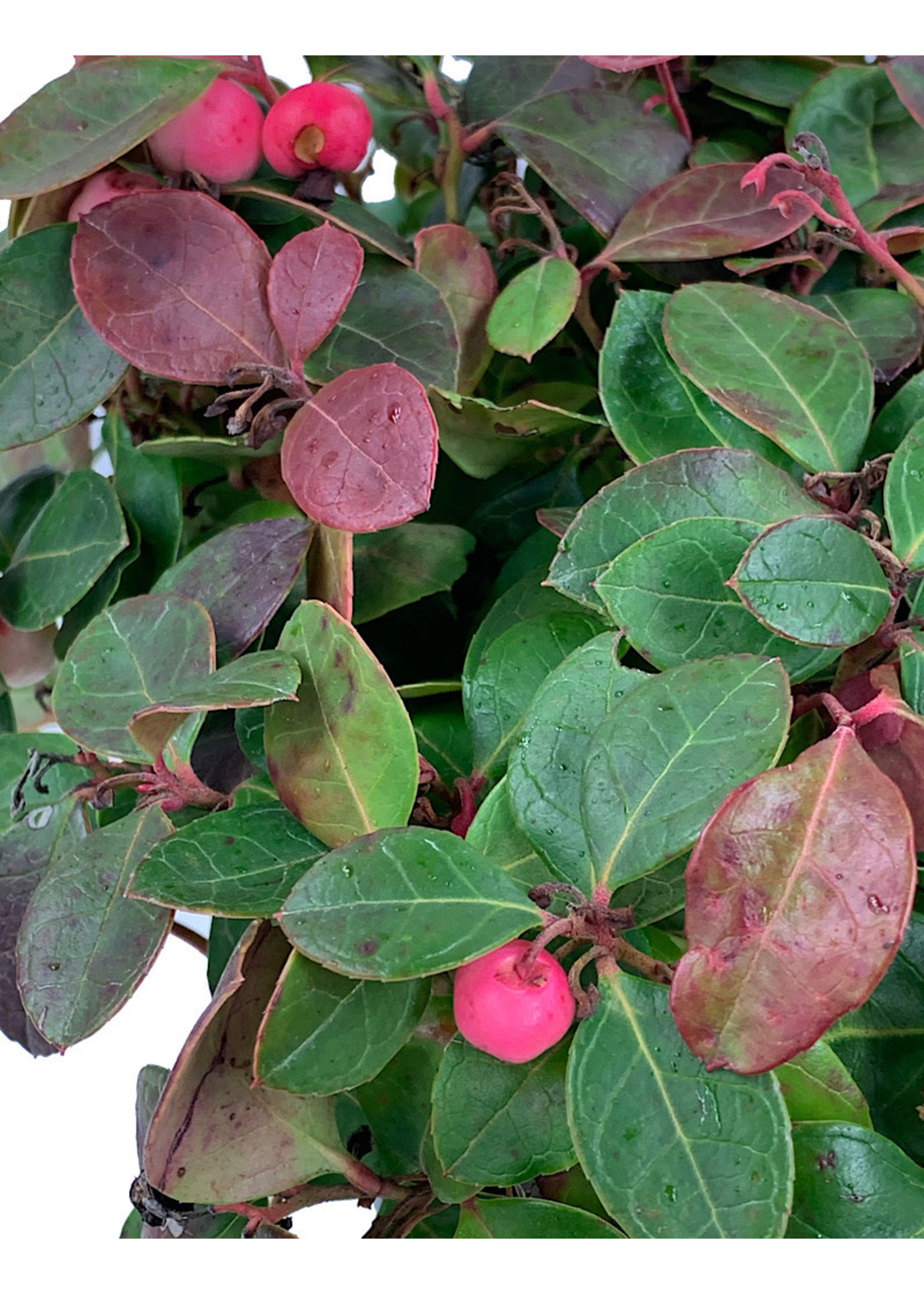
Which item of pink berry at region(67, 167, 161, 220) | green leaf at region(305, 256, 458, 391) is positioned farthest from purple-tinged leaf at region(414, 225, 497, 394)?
pink berry at region(67, 167, 161, 220)

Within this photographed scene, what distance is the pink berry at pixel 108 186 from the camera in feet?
1.72

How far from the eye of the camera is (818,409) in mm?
453

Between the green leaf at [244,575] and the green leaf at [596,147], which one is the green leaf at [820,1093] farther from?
the green leaf at [596,147]

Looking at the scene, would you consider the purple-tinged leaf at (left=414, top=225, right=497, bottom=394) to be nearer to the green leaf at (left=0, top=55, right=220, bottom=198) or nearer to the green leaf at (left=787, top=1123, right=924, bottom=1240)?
the green leaf at (left=0, top=55, right=220, bottom=198)

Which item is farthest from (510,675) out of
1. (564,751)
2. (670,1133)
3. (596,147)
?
(596,147)

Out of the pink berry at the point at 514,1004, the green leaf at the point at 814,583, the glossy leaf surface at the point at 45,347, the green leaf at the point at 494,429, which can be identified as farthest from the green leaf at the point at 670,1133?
the glossy leaf surface at the point at 45,347

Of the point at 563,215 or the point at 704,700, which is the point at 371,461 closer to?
the point at 704,700

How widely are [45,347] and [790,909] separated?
0.40 meters

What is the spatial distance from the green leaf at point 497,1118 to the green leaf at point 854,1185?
0.25 ft

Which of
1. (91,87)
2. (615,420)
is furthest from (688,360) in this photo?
(91,87)

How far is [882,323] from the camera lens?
1.72ft

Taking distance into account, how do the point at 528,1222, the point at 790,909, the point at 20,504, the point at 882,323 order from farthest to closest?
1. the point at 20,504
2. the point at 882,323
3. the point at 528,1222
4. the point at 790,909

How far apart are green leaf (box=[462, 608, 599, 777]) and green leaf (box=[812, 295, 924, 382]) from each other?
17 cm

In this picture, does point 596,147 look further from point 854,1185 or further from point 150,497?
point 854,1185
